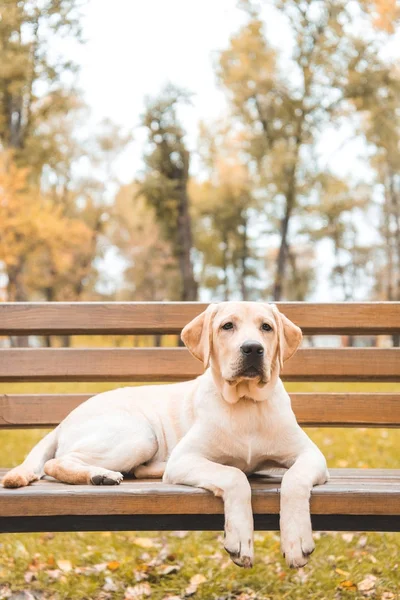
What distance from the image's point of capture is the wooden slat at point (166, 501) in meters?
2.45

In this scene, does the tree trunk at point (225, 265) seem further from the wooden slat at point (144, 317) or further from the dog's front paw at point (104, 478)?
the dog's front paw at point (104, 478)

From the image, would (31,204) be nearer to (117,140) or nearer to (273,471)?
(117,140)

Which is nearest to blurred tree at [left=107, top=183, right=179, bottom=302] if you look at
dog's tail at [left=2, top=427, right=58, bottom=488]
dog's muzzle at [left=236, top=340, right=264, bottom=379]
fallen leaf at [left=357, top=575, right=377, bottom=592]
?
fallen leaf at [left=357, top=575, right=377, bottom=592]

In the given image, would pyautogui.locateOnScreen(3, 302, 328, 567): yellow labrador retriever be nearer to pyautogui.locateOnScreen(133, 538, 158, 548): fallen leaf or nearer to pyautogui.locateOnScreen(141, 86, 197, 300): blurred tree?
pyautogui.locateOnScreen(133, 538, 158, 548): fallen leaf

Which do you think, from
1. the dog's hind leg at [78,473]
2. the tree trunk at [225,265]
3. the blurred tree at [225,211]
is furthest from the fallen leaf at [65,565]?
the tree trunk at [225,265]

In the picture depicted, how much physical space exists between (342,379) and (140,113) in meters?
16.7

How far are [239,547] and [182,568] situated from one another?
66.7 inches

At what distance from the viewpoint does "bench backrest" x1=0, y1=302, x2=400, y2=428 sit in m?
3.76

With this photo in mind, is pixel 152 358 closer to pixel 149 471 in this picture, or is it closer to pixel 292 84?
pixel 149 471

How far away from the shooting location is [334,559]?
4.00m

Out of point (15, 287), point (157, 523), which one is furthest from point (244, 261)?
point (157, 523)

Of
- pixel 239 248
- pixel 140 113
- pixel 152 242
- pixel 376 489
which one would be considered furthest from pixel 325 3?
pixel 376 489

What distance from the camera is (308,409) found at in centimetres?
377

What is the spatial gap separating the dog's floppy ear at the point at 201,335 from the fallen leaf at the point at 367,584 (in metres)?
1.56
